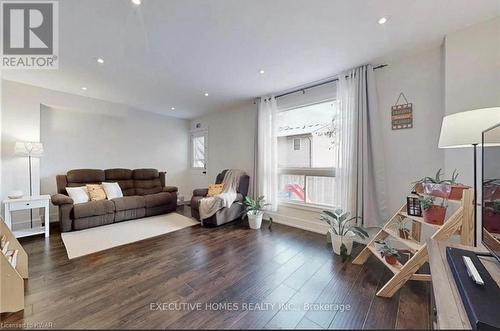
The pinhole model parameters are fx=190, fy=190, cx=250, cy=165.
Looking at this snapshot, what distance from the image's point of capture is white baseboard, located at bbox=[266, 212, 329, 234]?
10.1 ft

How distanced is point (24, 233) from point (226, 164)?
3.46 metres

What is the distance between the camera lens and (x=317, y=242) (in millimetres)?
2707

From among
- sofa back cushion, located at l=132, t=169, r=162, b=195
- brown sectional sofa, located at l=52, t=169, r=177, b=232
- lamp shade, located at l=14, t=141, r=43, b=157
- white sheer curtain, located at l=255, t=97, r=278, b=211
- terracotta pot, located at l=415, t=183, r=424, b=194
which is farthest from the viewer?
sofa back cushion, located at l=132, t=169, r=162, b=195

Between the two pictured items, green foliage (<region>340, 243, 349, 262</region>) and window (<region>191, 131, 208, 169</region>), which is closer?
green foliage (<region>340, 243, 349, 262</region>)

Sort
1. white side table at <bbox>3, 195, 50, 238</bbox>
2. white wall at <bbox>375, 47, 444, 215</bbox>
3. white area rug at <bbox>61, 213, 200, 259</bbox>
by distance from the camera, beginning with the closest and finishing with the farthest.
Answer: white wall at <bbox>375, 47, 444, 215</bbox> → white area rug at <bbox>61, 213, 200, 259</bbox> → white side table at <bbox>3, 195, 50, 238</bbox>

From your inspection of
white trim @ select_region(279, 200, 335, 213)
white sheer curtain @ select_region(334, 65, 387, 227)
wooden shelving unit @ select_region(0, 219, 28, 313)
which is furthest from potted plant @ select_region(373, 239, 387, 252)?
wooden shelving unit @ select_region(0, 219, 28, 313)

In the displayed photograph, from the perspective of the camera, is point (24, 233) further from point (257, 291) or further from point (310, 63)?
point (310, 63)

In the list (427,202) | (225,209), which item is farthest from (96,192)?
(427,202)

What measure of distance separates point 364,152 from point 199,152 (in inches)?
169

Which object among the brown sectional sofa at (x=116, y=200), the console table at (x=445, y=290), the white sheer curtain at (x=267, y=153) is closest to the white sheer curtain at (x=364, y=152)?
the console table at (x=445, y=290)

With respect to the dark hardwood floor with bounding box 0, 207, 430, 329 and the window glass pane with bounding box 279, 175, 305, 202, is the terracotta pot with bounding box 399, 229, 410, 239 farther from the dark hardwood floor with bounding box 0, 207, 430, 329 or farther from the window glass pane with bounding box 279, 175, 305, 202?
the window glass pane with bounding box 279, 175, 305, 202

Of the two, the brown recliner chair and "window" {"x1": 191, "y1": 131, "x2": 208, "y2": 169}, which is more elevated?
"window" {"x1": 191, "y1": 131, "x2": 208, "y2": 169}

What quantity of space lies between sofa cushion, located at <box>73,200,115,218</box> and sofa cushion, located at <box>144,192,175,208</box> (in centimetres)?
61

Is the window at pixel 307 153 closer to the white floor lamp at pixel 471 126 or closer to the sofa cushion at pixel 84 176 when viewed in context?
the white floor lamp at pixel 471 126
